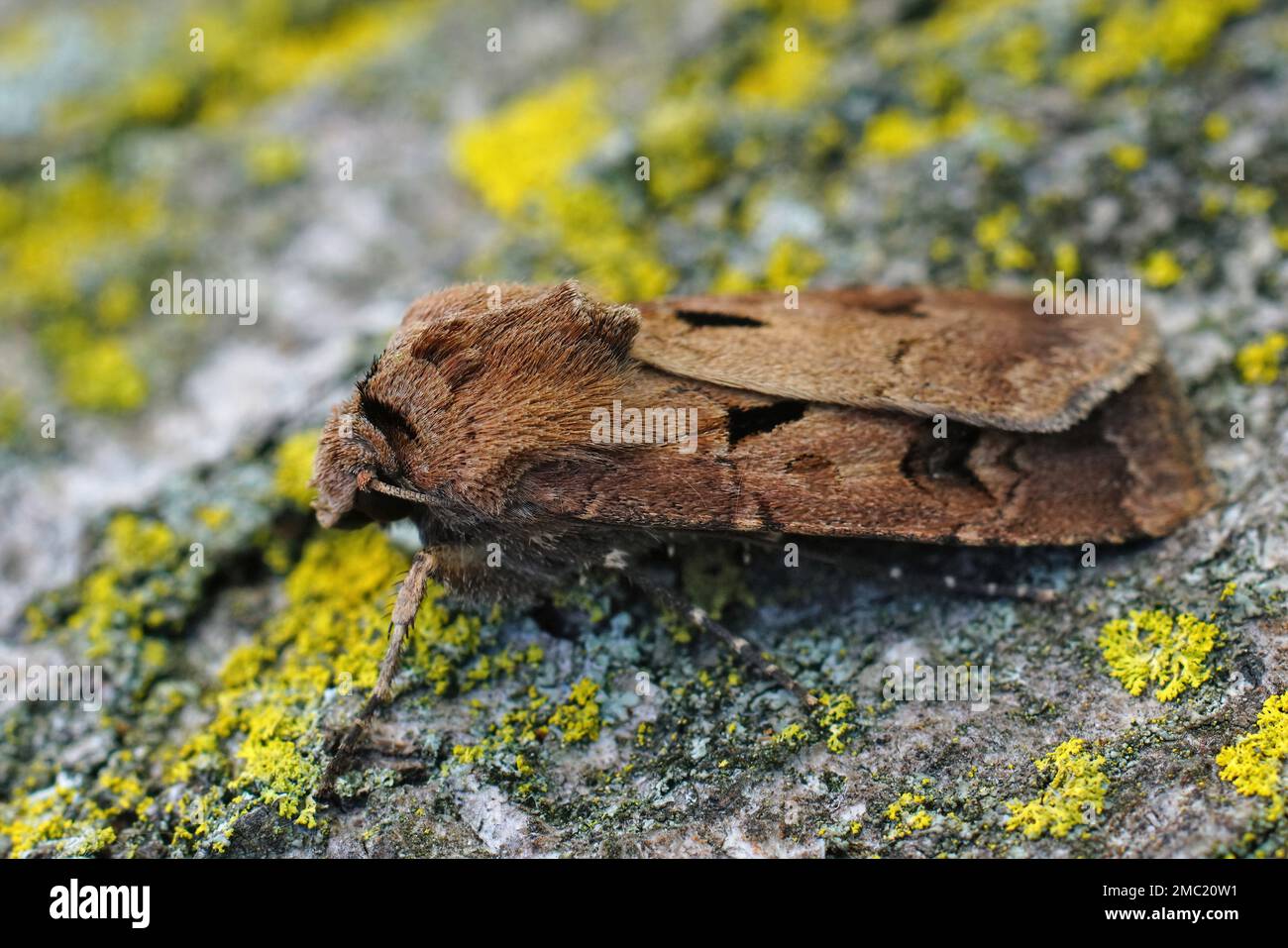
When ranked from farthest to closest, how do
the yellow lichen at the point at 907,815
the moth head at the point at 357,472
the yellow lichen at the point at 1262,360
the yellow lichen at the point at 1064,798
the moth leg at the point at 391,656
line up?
the yellow lichen at the point at 1262,360 → the moth head at the point at 357,472 → the moth leg at the point at 391,656 → the yellow lichen at the point at 907,815 → the yellow lichen at the point at 1064,798

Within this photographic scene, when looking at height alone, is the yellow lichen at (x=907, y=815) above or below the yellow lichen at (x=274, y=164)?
below

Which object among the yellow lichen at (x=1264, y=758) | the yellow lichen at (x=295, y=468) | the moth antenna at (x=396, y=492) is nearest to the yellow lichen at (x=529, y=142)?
the yellow lichen at (x=295, y=468)

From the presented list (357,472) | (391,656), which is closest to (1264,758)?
(391,656)

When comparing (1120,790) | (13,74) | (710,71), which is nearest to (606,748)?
(1120,790)

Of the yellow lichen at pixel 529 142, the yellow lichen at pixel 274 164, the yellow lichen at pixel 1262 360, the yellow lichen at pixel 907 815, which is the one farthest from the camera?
the yellow lichen at pixel 274 164

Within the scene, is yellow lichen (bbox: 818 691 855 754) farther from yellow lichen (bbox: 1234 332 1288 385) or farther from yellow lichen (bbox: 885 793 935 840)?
yellow lichen (bbox: 1234 332 1288 385)

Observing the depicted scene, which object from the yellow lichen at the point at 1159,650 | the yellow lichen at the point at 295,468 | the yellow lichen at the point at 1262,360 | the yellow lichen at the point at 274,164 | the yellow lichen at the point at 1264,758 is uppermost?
the yellow lichen at the point at 274,164

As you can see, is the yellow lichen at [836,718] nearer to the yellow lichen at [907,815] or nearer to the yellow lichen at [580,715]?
the yellow lichen at [907,815]

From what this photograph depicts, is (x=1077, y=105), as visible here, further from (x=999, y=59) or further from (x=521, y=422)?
(x=521, y=422)
